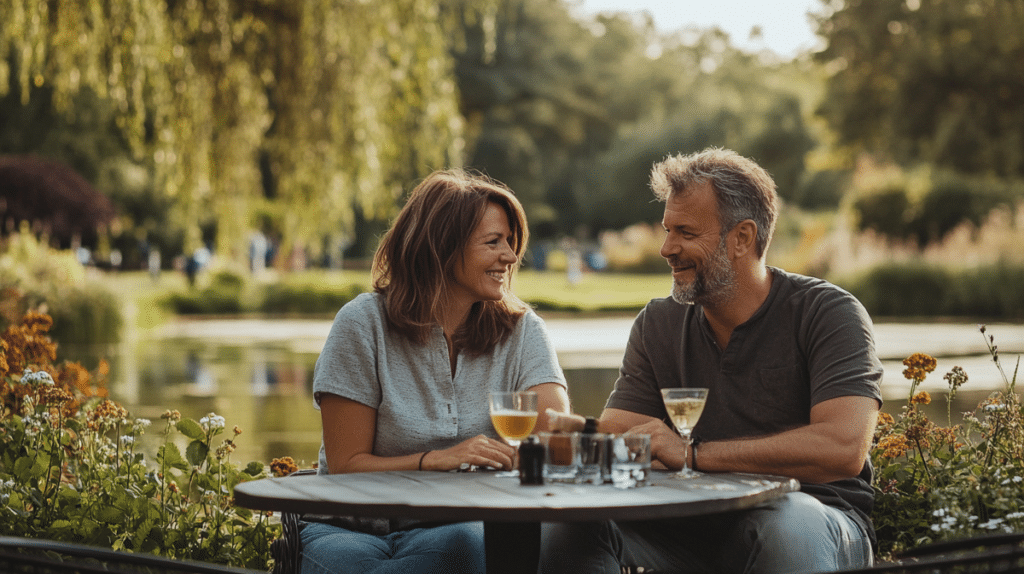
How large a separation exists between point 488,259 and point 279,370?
9.70 metres

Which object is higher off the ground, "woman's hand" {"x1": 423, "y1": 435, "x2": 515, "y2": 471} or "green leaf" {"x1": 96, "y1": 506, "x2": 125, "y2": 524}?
"woman's hand" {"x1": 423, "y1": 435, "x2": 515, "y2": 471}

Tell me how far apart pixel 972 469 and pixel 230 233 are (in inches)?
394

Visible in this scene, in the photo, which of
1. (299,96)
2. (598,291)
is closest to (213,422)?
(299,96)

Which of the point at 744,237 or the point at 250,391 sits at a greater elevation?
the point at 744,237

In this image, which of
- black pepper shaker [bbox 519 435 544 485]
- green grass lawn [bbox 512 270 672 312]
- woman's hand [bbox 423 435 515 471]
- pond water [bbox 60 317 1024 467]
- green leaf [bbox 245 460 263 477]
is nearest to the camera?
black pepper shaker [bbox 519 435 544 485]

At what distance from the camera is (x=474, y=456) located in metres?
2.59

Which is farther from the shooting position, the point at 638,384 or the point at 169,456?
the point at 169,456

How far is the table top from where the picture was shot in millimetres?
2008

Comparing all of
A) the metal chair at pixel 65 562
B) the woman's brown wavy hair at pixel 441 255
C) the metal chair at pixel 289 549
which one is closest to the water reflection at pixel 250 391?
the woman's brown wavy hair at pixel 441 255

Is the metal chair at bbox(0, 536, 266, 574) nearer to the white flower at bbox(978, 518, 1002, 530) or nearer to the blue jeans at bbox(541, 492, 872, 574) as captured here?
the blue jeans at bbox(541, 492, 872, 574)

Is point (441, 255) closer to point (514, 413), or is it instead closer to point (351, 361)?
point (351, 361)

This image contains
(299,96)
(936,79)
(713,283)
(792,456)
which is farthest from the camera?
(936,79)

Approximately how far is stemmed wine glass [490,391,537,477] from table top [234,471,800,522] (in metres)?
0.11

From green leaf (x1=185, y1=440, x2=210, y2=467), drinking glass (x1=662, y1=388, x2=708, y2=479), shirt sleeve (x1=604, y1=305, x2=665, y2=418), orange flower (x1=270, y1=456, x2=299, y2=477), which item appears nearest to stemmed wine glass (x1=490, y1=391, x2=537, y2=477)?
drinking glass (x1=662, y1=388, x2=708, y2=479)
